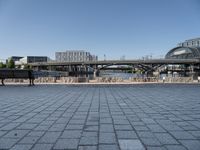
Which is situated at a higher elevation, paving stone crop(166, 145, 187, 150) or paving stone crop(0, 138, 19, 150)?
paving stone crop(0, 138, 19, 150)

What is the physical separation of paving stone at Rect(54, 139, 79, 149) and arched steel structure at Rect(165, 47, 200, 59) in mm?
107640

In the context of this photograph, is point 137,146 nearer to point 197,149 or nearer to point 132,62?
point 197,149

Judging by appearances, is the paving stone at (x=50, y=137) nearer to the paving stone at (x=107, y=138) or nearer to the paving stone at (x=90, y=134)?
the paving stone at (x=90, y=134)

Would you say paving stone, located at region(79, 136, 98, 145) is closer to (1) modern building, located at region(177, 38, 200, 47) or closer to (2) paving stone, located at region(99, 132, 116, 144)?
(2) paving stone, located at region(99, 132, 116, 144)

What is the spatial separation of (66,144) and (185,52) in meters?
120

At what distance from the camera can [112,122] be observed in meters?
5.22

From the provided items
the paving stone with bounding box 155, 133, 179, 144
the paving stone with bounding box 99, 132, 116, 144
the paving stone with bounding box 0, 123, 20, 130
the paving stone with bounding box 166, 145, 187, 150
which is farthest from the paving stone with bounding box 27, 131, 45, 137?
the paving stone with bounding box 166, 145, 187, 150

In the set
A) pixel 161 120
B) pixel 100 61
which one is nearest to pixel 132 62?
pixel 100 61

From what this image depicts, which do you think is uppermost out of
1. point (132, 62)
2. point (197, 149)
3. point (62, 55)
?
point (62, 55)

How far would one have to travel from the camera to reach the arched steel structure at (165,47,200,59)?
348 ft

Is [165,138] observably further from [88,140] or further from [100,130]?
[88,140]

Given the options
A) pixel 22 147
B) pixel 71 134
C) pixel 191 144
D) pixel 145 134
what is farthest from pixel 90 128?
pixel 191 144

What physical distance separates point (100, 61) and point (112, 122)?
63.3 meters

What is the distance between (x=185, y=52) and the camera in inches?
4473
